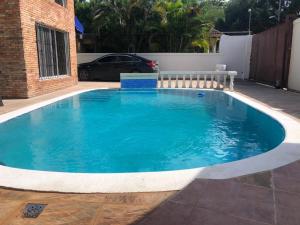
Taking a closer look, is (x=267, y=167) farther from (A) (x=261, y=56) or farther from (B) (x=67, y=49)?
(A) (x=261, y=56)

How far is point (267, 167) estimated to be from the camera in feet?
12.1

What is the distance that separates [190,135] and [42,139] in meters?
3.05

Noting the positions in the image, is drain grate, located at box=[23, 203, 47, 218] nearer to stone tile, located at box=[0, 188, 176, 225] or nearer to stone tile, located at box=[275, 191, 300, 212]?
stone tile, located at box=[0, 188, 176, 225]

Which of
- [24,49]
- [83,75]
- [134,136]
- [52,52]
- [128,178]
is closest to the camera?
[128,178]

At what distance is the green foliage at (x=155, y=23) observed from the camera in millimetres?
20953

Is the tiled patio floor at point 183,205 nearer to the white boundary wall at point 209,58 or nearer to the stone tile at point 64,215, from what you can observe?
the stone tile at point 64,215

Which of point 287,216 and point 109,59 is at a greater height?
point 109,59

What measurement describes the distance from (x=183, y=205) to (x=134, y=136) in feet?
12.1

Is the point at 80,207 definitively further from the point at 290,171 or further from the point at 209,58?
the point at 209,58

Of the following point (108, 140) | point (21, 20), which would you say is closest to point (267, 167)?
point (108, 140)

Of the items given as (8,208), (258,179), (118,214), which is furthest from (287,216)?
(8,208)

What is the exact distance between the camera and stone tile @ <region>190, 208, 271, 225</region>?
2488 millimetres

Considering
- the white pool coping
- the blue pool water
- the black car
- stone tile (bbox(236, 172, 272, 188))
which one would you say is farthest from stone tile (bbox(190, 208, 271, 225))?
the black car

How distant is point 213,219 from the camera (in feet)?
8.32
